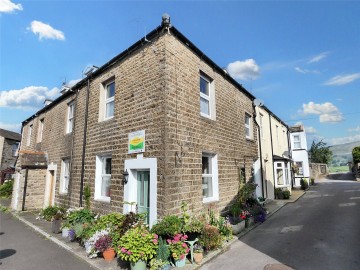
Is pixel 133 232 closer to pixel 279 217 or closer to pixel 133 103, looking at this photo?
pixel 133 103

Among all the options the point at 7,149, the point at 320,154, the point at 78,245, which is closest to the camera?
the point at 78,245

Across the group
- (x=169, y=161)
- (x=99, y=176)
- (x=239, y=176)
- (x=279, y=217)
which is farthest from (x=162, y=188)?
(x=279, y=217)

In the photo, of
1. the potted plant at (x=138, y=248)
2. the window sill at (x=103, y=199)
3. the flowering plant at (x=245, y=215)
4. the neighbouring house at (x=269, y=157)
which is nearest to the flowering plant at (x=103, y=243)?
the potted plant at (x=138, y=248)

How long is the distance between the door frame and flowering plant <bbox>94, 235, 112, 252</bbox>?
130cm

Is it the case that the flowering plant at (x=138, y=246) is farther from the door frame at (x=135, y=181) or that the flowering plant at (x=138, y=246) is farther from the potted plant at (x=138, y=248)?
the door frame at (x=135, y=181)

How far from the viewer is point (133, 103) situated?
856 cm

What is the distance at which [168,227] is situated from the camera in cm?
612

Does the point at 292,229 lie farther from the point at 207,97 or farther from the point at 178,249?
the point at 207,97

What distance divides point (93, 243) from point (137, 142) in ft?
11.2

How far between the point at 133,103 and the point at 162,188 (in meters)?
3.46

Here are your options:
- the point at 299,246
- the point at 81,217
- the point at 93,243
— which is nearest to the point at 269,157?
the point at 299,246

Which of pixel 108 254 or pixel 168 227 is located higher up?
pixel 168 227

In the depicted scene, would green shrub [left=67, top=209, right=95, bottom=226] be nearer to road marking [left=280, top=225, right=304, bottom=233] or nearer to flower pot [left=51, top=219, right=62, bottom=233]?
flower pot [left=51, top=219, right=62, bottom=233]

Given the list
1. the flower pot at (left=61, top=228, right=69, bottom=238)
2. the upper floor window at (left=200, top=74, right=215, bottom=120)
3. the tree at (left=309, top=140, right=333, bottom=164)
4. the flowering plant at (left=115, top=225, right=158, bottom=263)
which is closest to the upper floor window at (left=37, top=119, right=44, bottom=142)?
the flower pot at (left=61, top=228, right=69, bottom=238)
